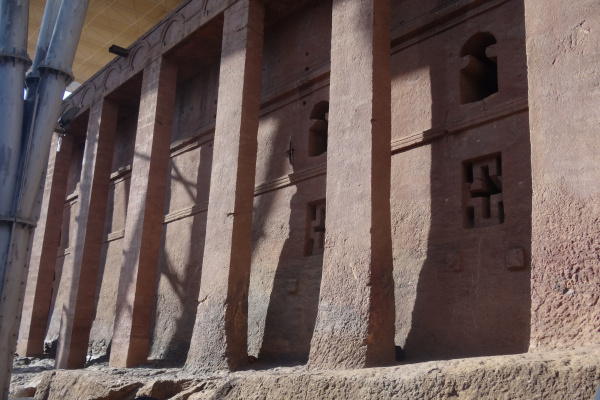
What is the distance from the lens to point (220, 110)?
27.6 feet

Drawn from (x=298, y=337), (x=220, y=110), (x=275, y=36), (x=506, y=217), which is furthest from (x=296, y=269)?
(x=275, y=36)

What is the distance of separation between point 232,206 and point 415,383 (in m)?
4.03

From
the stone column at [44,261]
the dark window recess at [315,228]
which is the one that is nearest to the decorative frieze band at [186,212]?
the dark window recess at [315,228]

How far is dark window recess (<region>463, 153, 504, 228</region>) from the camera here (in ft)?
20.2

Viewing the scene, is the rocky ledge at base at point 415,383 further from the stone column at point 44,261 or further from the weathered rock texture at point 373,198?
the stone column at point 44,261

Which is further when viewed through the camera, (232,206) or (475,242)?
(232,206)

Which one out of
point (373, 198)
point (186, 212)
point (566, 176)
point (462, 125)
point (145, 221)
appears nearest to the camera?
point (566, 176)

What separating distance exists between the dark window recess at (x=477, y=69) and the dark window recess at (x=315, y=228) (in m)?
2.18

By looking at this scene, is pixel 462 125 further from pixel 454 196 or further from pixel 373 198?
pixel 373 198

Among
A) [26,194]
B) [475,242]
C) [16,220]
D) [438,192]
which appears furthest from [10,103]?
[475,242]

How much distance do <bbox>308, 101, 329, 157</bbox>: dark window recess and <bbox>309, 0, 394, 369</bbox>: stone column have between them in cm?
173

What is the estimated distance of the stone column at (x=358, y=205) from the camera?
5.71 metres

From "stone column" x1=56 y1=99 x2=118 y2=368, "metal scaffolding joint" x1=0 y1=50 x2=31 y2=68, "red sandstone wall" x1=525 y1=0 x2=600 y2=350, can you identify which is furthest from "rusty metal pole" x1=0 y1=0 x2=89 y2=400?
"stone column" x1=56 y1=99 x2=118 y2=368

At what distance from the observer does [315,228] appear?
804 cm
